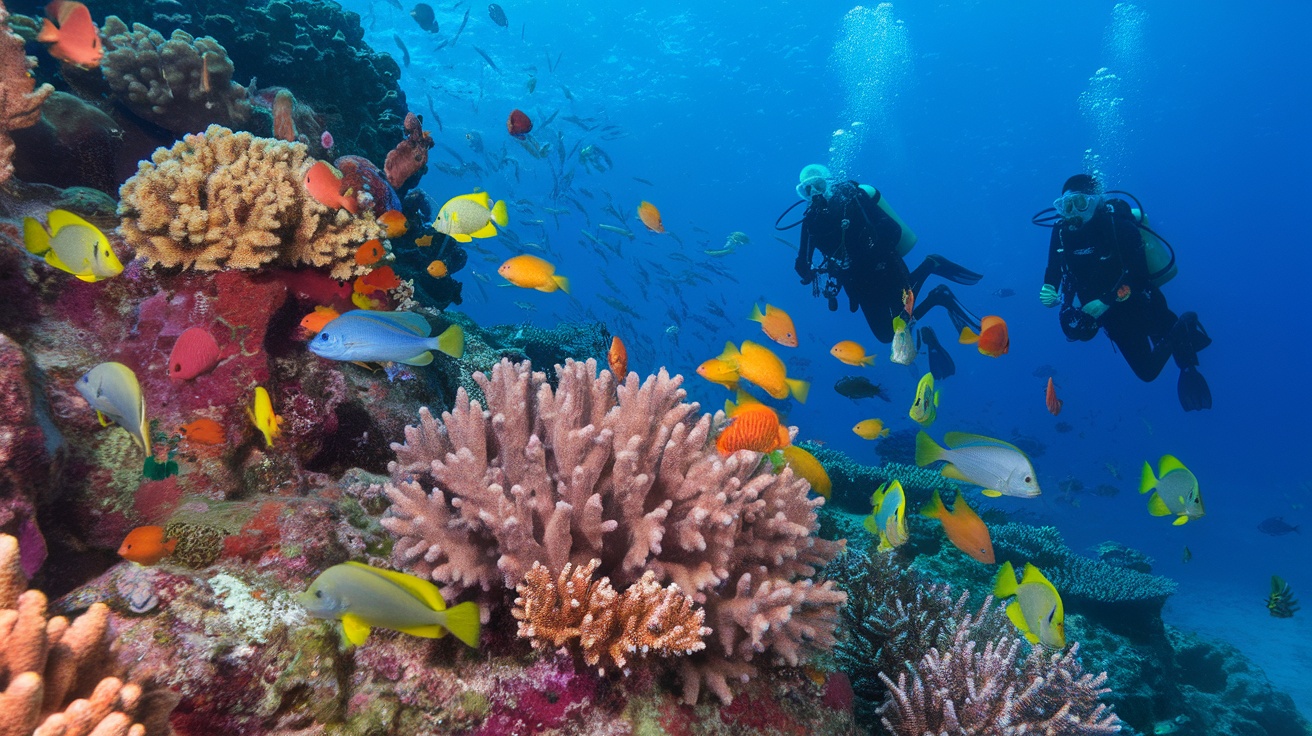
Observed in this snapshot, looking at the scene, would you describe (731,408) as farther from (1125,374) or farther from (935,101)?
(1125,374)

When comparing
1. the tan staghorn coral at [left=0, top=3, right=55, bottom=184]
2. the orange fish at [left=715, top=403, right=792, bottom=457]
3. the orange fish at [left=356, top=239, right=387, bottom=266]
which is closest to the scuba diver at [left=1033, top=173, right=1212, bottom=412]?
the orange fish at [left=715, top=403, right=792, bottom=457]

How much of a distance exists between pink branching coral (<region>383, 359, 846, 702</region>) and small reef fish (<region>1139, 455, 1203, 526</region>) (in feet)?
11.6

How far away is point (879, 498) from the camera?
4.25 metres

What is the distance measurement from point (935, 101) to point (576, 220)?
50.5 metres

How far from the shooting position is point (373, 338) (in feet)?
8.16

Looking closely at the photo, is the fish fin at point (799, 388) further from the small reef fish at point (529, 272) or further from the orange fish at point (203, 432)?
the orange fish at point (203, 432)

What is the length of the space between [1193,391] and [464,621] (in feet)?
41.5

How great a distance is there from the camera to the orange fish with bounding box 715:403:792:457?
2715 millimetres

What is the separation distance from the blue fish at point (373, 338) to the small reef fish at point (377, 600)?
128 centimetres

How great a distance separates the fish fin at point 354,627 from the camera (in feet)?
5.11

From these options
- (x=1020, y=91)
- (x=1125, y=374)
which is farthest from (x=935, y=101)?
(x=1125, y=374)

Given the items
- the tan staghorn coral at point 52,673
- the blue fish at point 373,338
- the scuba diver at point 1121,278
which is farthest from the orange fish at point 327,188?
the scuba diver at point 1121,278

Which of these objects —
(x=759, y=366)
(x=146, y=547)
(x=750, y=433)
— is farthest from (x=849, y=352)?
(x=146, y=547)

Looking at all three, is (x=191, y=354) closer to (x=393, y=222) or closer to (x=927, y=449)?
(x=393, y=222)
